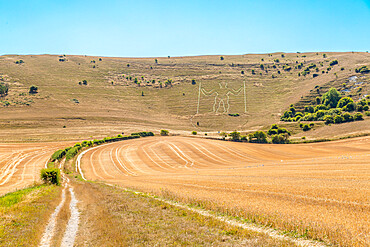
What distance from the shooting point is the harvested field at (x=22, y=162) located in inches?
1592

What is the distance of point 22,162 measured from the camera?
57.4 m

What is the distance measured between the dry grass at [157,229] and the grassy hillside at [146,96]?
9049 centimetres

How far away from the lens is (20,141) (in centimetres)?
8269

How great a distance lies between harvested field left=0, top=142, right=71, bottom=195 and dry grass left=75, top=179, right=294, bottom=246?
91.1ft

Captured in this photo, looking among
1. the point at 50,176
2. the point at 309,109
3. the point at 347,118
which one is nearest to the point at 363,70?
the point at 309,109

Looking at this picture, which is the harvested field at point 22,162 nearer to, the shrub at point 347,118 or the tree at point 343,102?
the shrub at point 347,118

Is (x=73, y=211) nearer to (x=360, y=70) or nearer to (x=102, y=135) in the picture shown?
(x=102, y=135)

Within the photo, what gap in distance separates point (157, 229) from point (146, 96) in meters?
161

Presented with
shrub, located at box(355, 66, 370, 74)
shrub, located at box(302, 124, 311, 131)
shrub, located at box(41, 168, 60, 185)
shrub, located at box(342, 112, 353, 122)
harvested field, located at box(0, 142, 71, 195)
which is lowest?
harvested field, located at box(0, 142, 71, 195)

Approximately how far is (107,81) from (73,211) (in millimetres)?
172884

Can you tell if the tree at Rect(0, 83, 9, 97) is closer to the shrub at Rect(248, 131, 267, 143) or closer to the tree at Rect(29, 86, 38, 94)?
the tree at Rect(29, 86, 38, 94)

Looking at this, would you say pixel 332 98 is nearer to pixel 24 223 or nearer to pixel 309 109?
pixel 309 109

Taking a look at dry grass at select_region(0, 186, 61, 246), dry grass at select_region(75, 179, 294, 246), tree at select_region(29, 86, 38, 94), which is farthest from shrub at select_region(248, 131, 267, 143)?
tree at select_region(29, 86, 38, 94)

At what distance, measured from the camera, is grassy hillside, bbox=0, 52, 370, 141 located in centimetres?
11181
